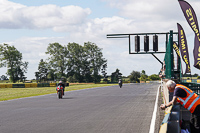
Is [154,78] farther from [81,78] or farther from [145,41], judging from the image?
[145,41]

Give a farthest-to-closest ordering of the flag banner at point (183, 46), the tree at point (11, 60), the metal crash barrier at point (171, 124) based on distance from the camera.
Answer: the tree at point (11, 60) < the flag banner at point (183, 46) < the metal crash barrier at point (171, 124)

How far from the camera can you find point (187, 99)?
6645 millimetres

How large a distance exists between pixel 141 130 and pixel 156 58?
28.3 meters

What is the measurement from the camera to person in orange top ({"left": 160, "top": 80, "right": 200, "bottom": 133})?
21.1 feet

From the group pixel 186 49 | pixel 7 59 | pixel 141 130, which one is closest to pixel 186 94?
pixel 141 130

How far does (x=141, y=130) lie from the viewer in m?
9.55

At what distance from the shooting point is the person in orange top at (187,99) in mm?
6445

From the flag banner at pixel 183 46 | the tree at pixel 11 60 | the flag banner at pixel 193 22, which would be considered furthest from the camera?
the tree at pixel 11 60

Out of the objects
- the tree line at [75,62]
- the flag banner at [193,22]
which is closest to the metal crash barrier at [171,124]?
the flag banner at [193,22]

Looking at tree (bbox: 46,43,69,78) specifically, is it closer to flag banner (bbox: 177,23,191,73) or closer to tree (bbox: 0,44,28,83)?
tree (bbox: 0,44,28,83)

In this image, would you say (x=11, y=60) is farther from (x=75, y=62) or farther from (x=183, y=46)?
(x=183, y=46)

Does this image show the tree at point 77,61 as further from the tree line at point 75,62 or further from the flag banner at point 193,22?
the flag banner at point 193,22

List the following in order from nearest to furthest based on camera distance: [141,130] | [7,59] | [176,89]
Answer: [176,89] → [141,130] → [7,59]

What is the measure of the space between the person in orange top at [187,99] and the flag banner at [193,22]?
1098 cm
